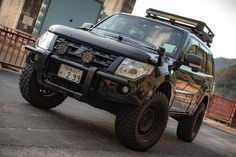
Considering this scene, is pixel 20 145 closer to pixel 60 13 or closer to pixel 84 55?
pixel 84 55

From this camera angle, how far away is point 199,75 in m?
8.42

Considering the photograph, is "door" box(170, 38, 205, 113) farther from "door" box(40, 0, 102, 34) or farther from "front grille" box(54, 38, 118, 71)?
"door" box(40, 0, 102, 34)

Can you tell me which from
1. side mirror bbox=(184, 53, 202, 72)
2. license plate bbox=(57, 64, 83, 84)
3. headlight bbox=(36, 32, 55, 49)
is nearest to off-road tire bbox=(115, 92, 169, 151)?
license plate bbox=(57, 64, 83, 84)

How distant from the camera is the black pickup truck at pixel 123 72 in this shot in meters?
5.92

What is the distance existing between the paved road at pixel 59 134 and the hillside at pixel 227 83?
68.2 metres

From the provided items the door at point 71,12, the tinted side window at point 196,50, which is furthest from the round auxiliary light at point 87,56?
the door at point 71,12

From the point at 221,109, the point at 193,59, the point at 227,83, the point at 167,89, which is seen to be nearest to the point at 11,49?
the point at 193,59

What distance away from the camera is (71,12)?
1917cm

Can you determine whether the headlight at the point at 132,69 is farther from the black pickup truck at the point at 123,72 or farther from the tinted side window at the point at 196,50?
the tinted side window at the point at 196,50

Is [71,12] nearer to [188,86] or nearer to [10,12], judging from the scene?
[10,12]

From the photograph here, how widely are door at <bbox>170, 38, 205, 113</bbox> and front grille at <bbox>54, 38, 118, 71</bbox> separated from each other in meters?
1.30

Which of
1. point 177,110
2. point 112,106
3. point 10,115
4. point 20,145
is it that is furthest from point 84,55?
point 177,110

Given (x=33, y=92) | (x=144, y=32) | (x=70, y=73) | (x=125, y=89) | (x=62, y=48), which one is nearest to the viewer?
(x=125, y=89)

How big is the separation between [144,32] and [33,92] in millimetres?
1860
